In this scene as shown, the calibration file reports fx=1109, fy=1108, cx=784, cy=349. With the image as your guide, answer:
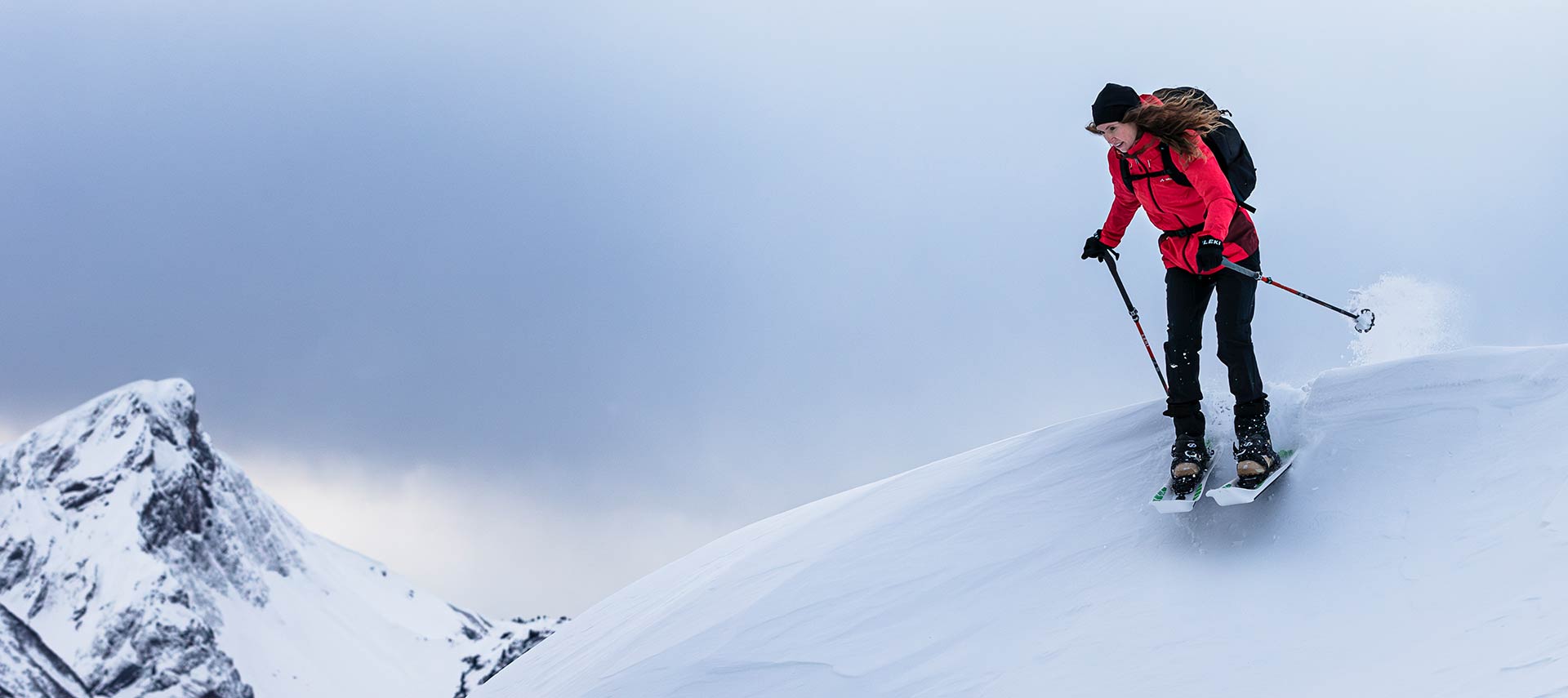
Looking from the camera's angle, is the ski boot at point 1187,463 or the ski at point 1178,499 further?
the ski boot at point 1187,463

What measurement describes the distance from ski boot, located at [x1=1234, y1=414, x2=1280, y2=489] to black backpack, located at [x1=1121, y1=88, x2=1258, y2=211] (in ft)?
4.34

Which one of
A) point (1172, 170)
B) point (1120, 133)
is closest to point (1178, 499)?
point (1172, 170)

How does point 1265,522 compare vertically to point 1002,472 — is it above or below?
below

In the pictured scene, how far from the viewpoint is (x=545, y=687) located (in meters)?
8.47

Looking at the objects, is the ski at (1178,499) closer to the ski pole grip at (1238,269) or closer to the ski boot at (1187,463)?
the ski boot at (1187,463)

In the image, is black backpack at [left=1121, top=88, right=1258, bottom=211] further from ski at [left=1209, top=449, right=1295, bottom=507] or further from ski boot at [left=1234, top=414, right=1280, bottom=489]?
ski at [left=1209, top=449, right=1295, bottom=507]

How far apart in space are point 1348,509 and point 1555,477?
970 millimetres

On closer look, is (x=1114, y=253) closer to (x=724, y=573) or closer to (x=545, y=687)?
(x=724, y=573)

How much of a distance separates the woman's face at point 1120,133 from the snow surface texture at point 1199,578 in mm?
2086

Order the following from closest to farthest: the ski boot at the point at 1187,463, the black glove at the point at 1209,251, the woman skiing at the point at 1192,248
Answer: the black glove at the point at 1209,251, the woman skiing at the point at 1192,248, the ski boot at the point at 1187,463

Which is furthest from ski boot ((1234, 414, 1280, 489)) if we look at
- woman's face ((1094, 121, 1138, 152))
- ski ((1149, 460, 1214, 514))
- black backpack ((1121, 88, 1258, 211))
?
woman's face ((1094, 121, 1138, 152))

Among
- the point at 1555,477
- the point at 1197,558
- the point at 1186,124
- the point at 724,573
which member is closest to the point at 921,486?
the point at 724,573

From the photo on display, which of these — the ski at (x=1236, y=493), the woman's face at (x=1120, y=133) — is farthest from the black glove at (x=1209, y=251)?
the ski at (x=1236, y=493)

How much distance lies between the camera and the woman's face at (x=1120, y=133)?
21.4 ft
